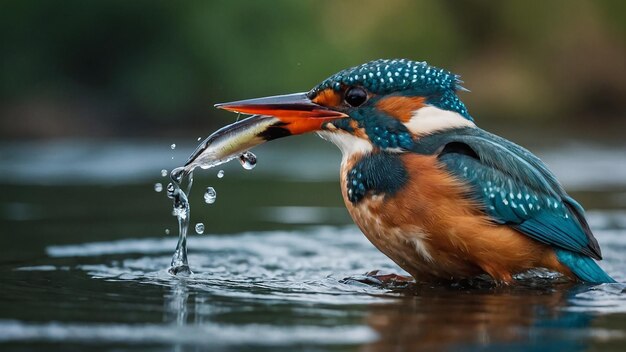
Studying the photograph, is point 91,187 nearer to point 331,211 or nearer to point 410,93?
point 331,211

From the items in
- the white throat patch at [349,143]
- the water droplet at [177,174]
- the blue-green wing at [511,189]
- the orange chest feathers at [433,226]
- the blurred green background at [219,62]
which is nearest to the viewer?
the orange chest feathers at [433,226]

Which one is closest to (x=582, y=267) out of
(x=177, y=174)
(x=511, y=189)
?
(x=511, y=189)

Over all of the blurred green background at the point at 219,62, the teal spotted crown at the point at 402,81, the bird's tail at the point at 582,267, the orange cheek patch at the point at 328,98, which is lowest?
the bird's tail at the point at 582,267


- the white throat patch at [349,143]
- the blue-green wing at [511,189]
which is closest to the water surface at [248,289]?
the blue-green wing at [511,189]

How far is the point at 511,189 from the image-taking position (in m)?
4.87

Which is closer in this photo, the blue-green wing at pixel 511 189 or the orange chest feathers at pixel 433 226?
the orange chest feathers at pixel 433 226

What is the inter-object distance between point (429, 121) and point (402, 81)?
0.69ft

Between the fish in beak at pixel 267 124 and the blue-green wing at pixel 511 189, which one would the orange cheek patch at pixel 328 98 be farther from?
the blue-green wing at pixel 511 189

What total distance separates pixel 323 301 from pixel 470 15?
21.4 meters

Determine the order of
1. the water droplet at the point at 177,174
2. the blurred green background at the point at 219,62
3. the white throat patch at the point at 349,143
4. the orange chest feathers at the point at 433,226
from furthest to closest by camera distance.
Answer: the blurred green background at the point at 219,62 → the water droplet at the point at 177,174 → the white throat patch at the point at 349,143 → the orange chest feathers at the point at 433,226

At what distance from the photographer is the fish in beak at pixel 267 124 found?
500 cm

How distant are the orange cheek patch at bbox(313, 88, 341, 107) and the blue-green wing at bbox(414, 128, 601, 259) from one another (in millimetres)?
428

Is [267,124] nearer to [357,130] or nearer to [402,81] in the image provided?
[357,130]

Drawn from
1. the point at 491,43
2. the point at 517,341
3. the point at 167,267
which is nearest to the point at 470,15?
the point at 491,43
